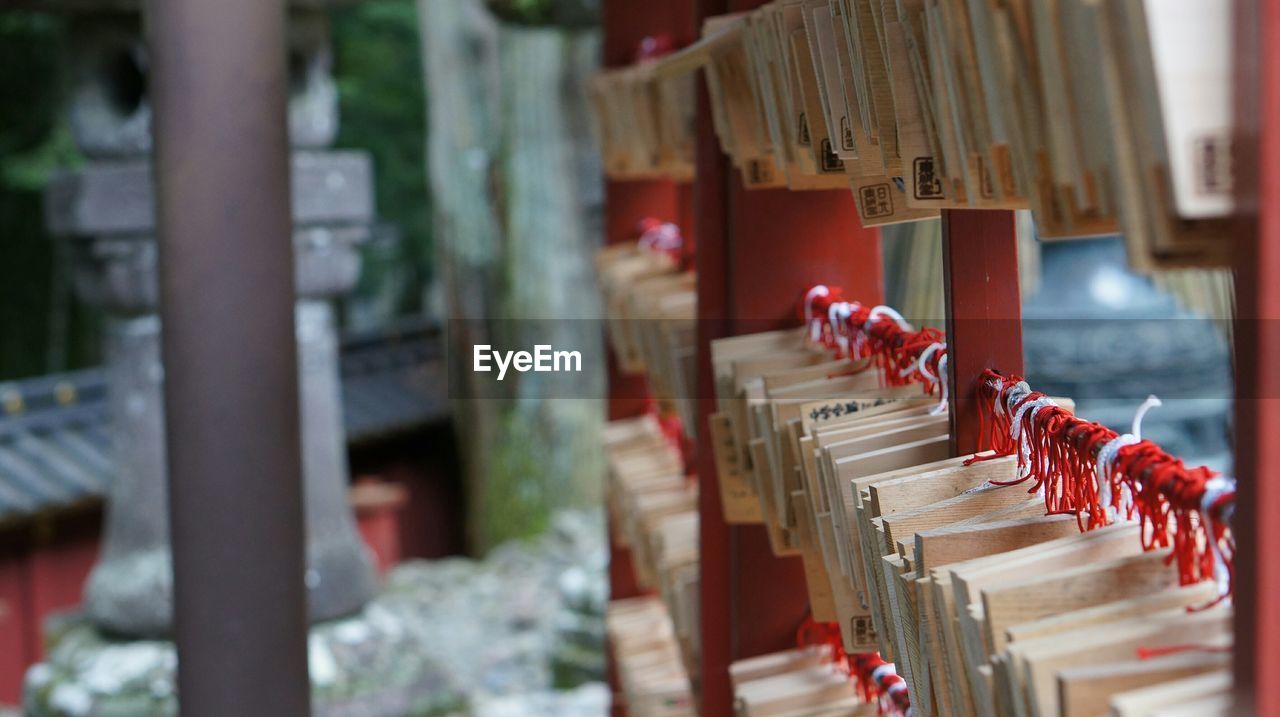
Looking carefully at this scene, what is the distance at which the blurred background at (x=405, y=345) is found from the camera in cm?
476

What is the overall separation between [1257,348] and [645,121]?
201 centimetres

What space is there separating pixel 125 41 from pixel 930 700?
4.53 m

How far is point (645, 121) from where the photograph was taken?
8.40 feet

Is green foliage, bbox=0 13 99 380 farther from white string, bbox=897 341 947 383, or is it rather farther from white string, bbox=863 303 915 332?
white string, bbox=897 341 947 383

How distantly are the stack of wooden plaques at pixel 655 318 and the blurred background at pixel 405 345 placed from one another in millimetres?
400

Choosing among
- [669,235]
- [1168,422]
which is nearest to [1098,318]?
[1168,422]

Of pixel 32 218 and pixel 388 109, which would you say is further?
pixel 388 109

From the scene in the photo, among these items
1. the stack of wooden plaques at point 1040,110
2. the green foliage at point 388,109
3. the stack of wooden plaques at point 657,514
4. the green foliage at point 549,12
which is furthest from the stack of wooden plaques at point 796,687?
the green foliage at point 388,109

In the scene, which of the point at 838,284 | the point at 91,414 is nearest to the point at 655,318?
the point at 838,284

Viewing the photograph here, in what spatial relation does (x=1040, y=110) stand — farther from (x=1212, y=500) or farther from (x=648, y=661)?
A: (x=648, y=661)

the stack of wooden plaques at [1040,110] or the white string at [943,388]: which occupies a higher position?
the stack of wooden plaques at [1040,110]

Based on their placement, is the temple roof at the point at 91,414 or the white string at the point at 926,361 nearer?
the white string at the point at 926,361

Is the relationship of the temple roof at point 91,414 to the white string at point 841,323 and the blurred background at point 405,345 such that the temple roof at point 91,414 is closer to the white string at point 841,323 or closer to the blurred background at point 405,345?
the blurred background at point 405,345

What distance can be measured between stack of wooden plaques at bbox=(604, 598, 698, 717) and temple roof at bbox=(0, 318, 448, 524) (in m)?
3.79
